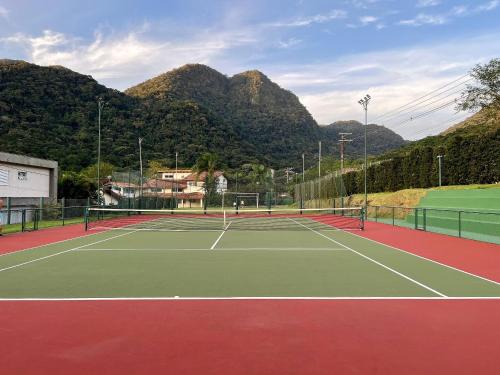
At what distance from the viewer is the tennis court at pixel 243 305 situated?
5.41m

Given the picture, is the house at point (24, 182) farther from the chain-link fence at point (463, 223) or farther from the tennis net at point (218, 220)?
the chain-link fence at point (463, 223)

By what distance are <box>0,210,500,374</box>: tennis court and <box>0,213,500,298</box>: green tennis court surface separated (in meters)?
0.02

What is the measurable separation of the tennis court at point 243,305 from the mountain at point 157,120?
53.8 metres

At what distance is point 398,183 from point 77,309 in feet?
130

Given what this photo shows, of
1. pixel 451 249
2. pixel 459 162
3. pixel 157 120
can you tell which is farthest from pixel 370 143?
pixel 451 249

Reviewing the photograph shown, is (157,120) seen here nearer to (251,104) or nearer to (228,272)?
(251,104)

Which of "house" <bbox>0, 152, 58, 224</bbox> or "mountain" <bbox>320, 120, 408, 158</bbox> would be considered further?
"mountain" <bbox>320, 120, 408, 158</bbox>

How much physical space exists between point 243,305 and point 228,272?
3389 mm

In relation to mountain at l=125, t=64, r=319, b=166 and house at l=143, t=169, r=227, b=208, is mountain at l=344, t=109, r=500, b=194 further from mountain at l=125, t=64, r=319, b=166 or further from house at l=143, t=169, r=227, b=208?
mountain at l=125, t=64, r=319, b=166

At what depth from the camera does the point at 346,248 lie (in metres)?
16.4

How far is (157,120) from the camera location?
10769 cm

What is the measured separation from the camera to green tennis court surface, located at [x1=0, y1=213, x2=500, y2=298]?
880 cm

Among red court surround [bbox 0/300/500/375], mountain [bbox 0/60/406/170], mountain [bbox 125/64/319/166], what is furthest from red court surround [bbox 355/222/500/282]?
mountain [bbox 125/64/319/166]

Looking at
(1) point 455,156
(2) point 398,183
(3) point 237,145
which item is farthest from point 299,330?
(3) point 237,145
